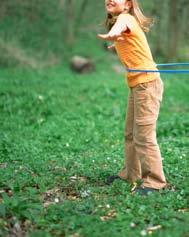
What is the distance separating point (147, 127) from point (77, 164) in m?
1.34

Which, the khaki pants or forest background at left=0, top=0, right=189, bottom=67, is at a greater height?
forest background at left=0, top=0, right=189, bottom=67

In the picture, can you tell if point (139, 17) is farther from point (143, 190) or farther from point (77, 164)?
point (77, 164)

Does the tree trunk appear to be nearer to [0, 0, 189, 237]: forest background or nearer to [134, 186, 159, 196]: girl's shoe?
[0, 0, 189, 237]: forest background

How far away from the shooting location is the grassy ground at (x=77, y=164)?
3779 mm

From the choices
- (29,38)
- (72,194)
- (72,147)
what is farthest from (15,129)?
(29,38)

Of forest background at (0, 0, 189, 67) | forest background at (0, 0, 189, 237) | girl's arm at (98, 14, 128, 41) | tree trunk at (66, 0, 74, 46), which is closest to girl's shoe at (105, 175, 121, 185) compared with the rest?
forest background at (0, 0, 189, 237)

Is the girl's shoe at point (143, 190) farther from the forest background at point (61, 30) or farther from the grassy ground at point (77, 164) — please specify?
the forest background at point (61, 30)

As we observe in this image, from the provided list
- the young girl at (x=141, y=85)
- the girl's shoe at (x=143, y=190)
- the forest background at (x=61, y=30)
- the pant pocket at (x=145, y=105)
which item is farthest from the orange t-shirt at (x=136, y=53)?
the forest background at (x=61, y=30)

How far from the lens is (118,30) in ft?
13.4

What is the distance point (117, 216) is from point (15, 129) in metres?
4.08

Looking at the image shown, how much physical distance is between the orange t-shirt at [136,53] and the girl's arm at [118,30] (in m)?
0.10

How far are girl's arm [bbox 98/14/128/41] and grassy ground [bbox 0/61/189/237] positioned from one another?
4.56ft

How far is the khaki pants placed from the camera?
445 centimetres

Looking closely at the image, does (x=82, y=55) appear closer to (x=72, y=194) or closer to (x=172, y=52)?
(x=172, y=52)
